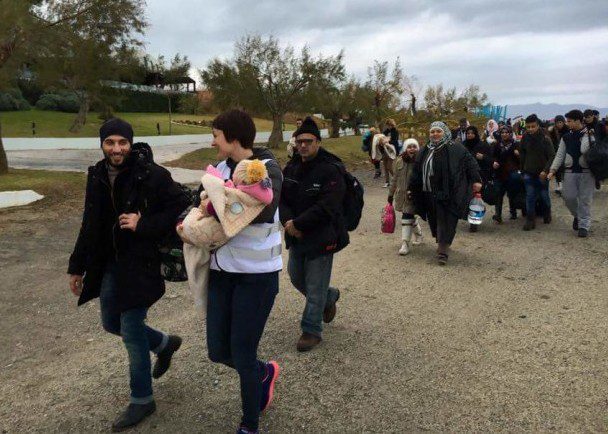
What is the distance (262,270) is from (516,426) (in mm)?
1821

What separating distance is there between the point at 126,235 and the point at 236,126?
3.15 feet

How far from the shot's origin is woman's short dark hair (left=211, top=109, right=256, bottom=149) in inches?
109

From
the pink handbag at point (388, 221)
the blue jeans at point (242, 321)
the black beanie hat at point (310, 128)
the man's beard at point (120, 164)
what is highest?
the black beanie hat at point (310, 128)

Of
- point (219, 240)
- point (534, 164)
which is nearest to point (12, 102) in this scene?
point (534, 164)

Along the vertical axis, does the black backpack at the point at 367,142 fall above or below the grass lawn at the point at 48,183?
above

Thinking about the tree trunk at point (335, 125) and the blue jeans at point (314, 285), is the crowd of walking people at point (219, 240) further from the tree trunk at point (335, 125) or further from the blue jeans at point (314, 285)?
the tree trunk at point (335, 125)

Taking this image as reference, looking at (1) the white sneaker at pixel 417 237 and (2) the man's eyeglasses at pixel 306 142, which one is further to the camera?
(1) the white sneaker at pixel 417 237

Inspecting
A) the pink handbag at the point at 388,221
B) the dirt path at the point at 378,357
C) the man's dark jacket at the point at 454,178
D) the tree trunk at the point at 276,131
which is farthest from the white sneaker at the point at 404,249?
the tree trunk at the point at 276,131

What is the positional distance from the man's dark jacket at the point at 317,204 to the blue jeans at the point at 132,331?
1.38 meters

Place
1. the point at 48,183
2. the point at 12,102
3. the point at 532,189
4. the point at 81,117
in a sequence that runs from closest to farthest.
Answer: the point at 532,189, the point at 48,183, the point at 81,117, the point at 12,102

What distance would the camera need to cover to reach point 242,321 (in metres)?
2.81

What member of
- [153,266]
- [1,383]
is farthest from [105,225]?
[1,383]

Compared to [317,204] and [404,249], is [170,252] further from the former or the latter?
[404,249]

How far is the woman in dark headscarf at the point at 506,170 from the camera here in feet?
32.2
